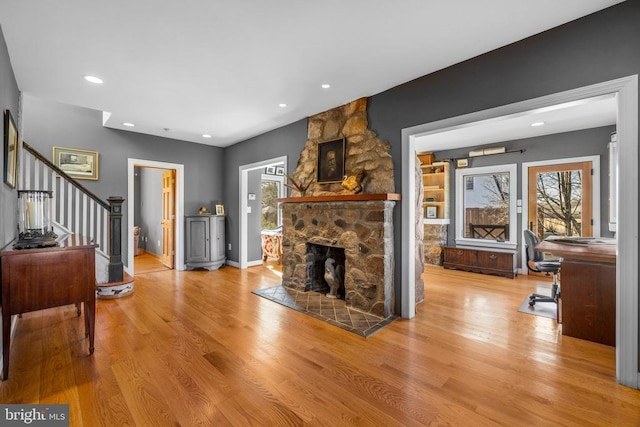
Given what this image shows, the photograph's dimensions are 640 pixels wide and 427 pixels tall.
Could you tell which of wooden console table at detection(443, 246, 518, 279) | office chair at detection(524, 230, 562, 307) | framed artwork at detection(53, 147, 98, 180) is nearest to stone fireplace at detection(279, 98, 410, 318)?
office chair at detection(524, 230, 562, 307)

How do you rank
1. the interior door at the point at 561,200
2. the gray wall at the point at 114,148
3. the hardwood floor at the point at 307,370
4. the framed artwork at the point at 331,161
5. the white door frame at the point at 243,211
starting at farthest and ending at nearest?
the white door frame at the point at 243,211 < the interior door at the point at 561,200 < the gray wall at the point at 114,148 < the framed artwork at the point at 331,161 < the hardwood floor at the point at 307,370

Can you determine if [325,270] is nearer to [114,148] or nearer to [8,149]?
[8,149]

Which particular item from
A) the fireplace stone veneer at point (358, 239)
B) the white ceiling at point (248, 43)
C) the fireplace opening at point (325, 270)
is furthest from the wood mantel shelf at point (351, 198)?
the white ceiling at point (248, 43)

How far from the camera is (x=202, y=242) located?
5453 mm

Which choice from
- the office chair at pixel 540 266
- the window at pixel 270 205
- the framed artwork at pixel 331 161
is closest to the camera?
the office chair at pixel 540 266

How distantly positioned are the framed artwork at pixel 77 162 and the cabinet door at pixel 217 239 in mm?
1993

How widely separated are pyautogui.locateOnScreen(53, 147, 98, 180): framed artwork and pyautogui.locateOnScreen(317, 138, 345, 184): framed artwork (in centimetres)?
361

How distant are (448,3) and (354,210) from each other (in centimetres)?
204

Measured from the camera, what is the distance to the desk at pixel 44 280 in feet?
6.34

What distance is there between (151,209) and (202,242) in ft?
8.56

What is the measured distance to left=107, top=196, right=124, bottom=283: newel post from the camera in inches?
153

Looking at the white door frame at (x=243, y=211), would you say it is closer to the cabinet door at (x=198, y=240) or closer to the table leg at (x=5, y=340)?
the cabinet door at (x=198, y=240)

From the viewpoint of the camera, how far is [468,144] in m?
5.57

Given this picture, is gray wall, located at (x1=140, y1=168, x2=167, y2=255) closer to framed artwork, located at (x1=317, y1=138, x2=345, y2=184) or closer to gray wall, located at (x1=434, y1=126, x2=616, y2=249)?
framed artwork, located at (x1=317, y1=138, x2=345, y2=184)
